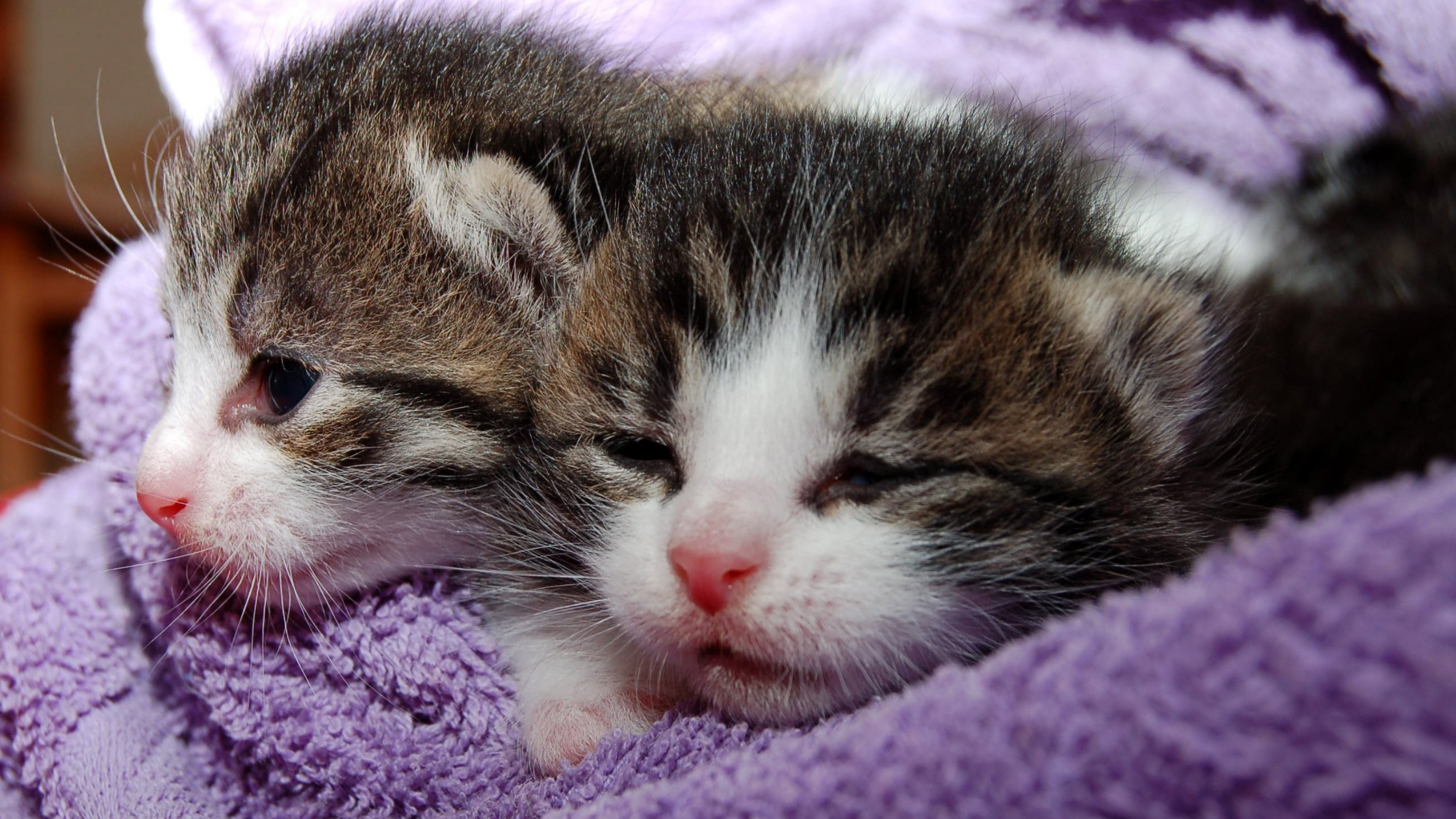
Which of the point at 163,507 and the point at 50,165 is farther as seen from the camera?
the point at 50,165

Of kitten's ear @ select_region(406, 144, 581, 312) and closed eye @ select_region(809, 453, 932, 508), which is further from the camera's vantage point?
kitten's ear @ select_region(406, 144, 581, 312)

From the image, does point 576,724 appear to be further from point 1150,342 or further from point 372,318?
point 1150,342

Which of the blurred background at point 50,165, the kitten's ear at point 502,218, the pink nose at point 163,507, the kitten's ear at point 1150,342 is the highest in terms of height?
the kitten's ear at point 1150,342

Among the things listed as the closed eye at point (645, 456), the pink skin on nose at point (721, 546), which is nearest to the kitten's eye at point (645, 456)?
the closed eye at point (645, 456)

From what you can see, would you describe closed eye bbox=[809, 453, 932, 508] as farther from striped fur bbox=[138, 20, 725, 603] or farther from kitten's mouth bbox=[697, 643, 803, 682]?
striped fur bbox=[138, 20, 725, 603]

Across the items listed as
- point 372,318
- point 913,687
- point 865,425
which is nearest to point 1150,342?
point 865,425

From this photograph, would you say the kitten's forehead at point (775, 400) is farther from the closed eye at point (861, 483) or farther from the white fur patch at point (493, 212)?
the white fur patch at point (493, 212)

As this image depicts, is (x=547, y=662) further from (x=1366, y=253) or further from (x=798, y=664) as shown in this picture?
(x=1366, y=253)

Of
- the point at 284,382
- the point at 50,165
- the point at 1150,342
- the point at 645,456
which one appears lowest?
the point at 50,165

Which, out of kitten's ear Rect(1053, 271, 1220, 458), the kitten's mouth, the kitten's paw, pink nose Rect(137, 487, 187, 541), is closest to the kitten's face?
pink nose Rect(137, 487, 187, 541)

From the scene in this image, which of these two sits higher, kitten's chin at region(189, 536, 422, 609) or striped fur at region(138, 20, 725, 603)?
striped fur at region(138, 20, 725, 603)
